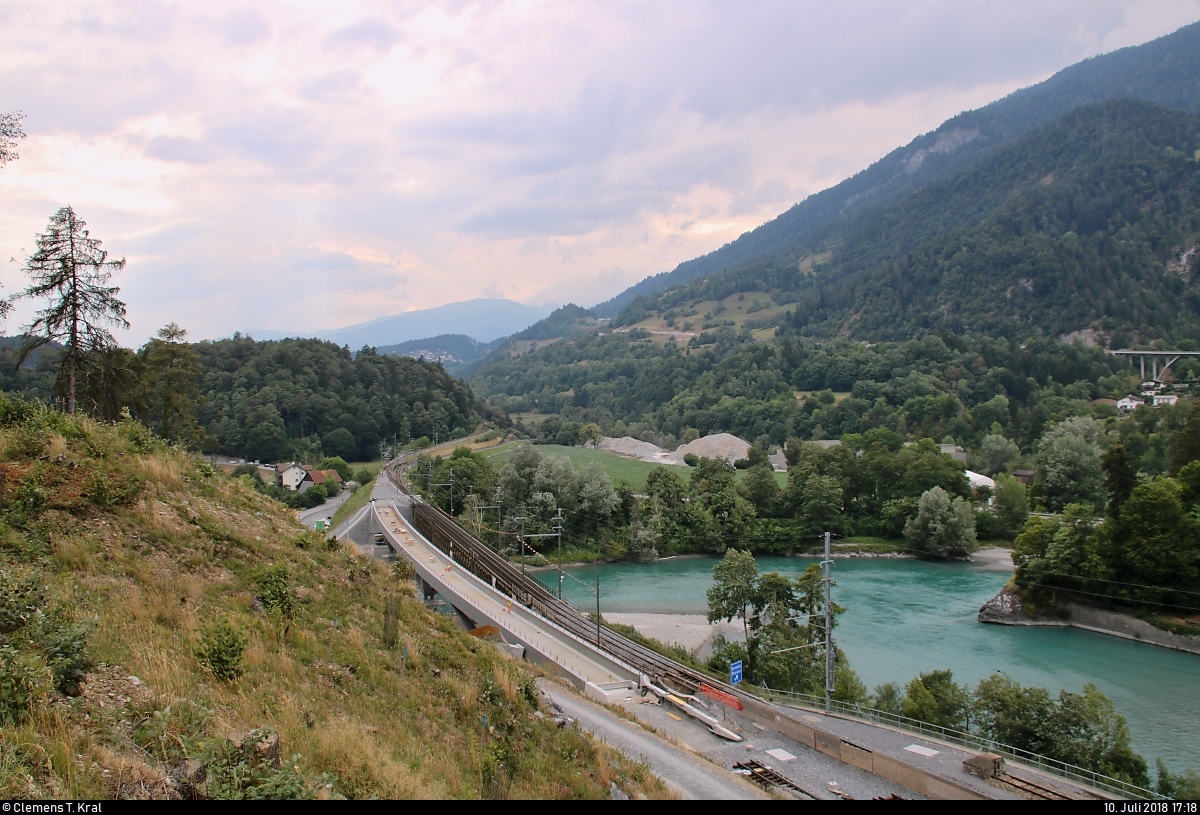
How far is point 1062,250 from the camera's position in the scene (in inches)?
5059

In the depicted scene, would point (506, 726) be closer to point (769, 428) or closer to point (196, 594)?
point (196, 594)

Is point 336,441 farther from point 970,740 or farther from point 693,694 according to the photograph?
point 970,740

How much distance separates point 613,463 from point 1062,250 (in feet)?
332

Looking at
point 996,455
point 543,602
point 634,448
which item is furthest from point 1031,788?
point 634,448

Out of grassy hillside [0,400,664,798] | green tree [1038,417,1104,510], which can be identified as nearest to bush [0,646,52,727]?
grassy hillside [0,400,664,798]

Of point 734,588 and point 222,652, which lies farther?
point 734,588

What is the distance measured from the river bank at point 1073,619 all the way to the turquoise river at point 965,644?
1.78ft

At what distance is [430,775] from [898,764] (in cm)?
1206

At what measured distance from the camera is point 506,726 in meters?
10.2

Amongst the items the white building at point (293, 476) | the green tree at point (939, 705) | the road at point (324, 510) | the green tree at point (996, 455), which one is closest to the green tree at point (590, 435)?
the road at point (324, 510)

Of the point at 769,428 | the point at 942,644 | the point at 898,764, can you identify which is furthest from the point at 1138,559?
the point at 769,428

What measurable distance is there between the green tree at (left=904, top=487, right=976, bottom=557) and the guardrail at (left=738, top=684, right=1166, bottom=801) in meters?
30.5

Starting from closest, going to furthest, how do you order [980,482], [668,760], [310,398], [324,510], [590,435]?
[668,760] < [324,510] < [980,482] < [310,398] < [590,435]

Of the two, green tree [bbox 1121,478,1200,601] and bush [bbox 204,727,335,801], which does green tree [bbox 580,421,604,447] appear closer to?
green tree [bbox 1121,478,1200,601]
